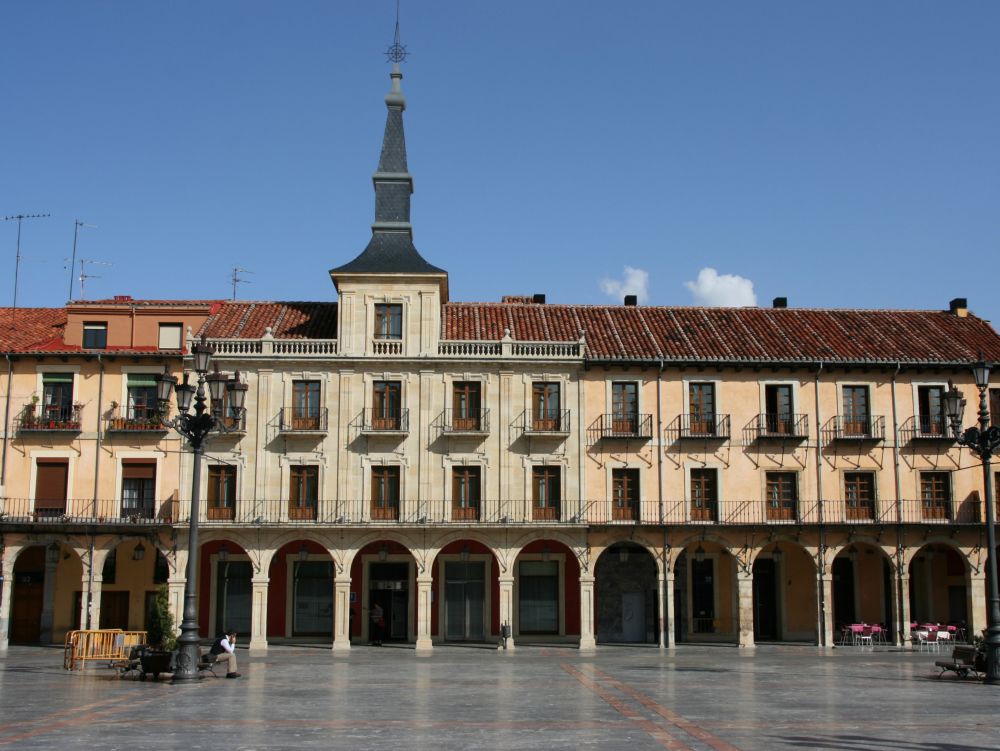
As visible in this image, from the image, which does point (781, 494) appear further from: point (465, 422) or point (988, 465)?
point (988, 465)

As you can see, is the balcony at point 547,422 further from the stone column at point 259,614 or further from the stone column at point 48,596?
the stone column at point 48,596

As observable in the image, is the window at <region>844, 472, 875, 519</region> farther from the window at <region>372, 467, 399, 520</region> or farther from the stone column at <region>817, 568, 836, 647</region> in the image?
the window at <region>372, 467, 399, 520</region>

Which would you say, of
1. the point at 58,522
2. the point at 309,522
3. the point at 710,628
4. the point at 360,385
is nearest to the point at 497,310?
the point at 360,385

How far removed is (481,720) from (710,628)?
2721cm

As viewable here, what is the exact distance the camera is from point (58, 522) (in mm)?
41531

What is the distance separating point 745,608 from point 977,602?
28.8 ft

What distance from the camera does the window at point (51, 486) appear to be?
42.8 meters

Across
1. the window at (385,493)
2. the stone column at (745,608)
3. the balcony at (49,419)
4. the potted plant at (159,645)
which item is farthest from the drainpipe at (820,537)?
the balcony at (49,419)

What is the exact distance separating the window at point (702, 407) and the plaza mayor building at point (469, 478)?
0.08 m

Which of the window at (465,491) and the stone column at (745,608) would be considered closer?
the stone column at (745,608)

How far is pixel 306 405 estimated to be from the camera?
43.6 meters

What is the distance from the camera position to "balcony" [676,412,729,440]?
44.2 m

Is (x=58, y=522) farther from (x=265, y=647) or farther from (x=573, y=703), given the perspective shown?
(x=573, y=703)

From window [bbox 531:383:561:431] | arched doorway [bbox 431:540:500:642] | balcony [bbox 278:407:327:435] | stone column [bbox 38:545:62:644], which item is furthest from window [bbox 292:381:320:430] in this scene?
stone column [bbox 38:545:62:644]
